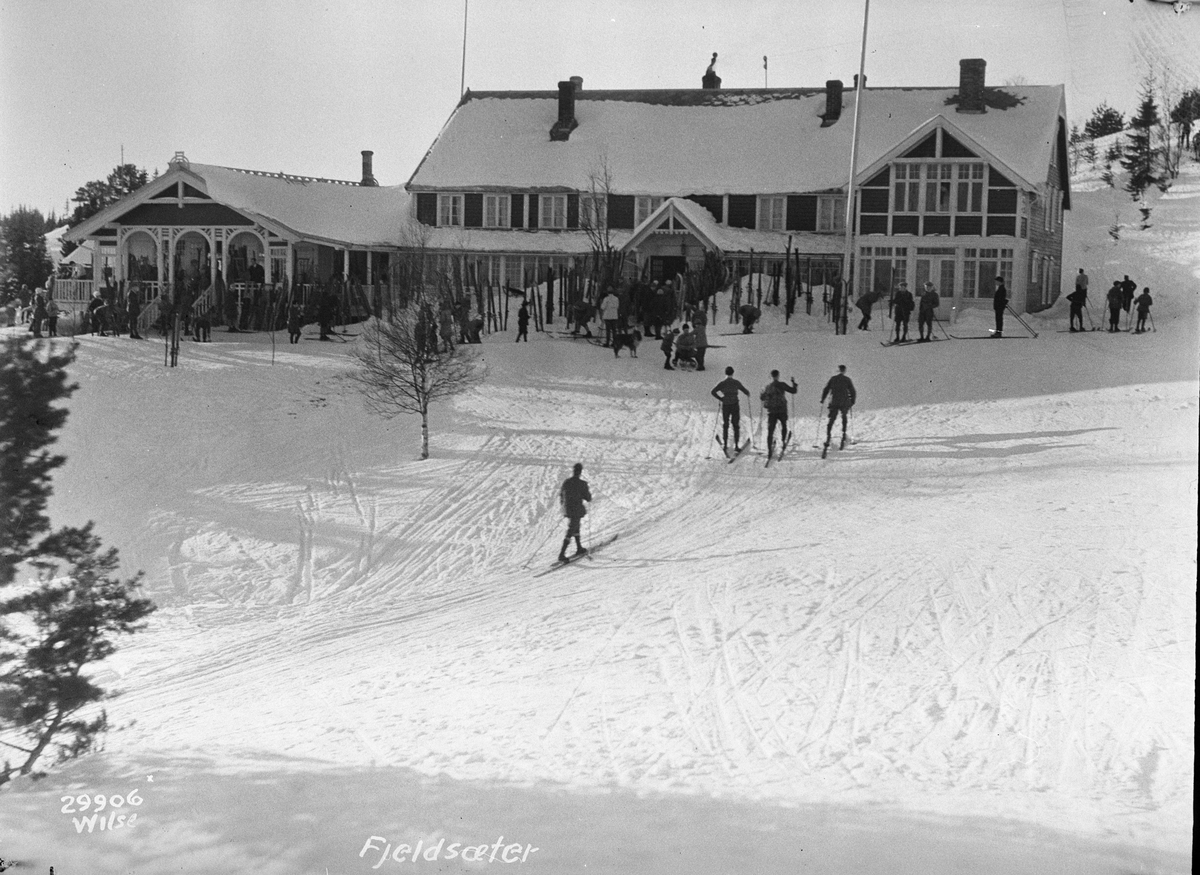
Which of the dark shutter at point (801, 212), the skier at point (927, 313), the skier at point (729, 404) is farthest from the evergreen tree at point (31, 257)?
the dark shutter at point (801, 212)

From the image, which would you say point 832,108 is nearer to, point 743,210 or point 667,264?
point 743,210

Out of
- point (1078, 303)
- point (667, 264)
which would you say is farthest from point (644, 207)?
point (1078, 303)

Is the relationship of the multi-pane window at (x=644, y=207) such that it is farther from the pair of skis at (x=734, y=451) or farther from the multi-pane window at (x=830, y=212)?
the pair of skis at (x=734, y=451)

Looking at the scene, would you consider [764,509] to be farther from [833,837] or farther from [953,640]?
[833,837]

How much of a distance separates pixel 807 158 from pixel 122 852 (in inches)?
926

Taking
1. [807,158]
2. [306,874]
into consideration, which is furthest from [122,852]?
[807,158]

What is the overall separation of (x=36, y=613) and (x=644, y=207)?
20.5m

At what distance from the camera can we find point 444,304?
20422mm

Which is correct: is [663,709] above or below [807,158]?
below

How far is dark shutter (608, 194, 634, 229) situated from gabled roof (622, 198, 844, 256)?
0.99m

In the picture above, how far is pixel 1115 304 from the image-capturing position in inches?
826

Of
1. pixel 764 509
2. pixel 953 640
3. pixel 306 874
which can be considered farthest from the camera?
pixel 764 509

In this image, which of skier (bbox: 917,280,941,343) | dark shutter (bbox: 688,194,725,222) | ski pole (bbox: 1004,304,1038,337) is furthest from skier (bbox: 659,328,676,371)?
dark shutter (bbox: 688,194,725,222)

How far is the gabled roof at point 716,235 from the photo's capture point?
26.5 meters
